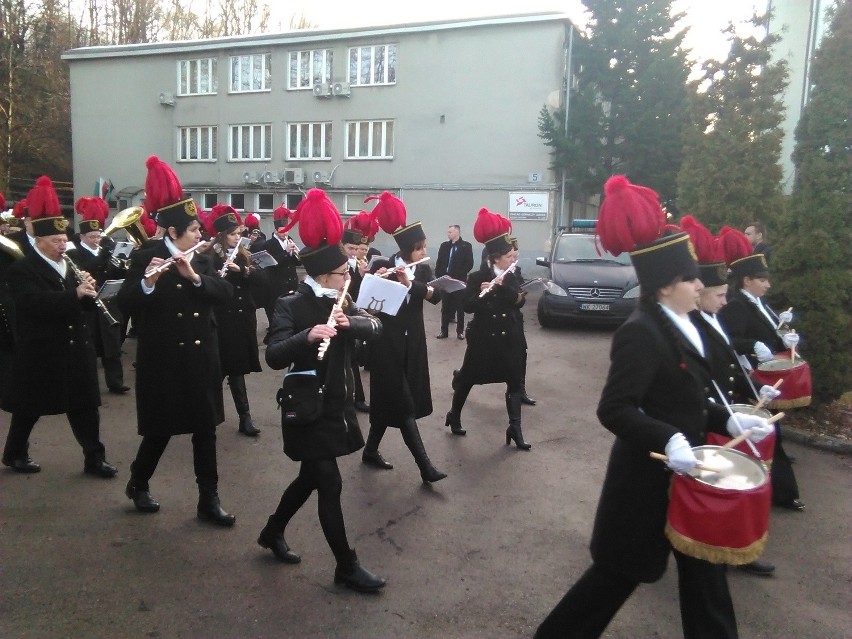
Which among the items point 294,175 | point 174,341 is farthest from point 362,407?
point 294,175

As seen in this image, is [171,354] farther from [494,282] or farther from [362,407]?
[362,407]

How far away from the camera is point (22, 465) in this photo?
220 inches

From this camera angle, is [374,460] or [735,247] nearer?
[735,247]

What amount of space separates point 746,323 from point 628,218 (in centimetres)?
292

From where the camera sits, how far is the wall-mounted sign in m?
25.5

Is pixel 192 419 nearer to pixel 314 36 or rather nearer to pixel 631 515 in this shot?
Answer: pixel 631 515

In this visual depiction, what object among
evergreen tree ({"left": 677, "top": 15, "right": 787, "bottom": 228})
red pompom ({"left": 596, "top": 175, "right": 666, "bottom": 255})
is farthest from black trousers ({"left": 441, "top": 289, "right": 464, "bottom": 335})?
red pompom ({"left": 596, "top": 175, "right": 666, "bottom": 255})

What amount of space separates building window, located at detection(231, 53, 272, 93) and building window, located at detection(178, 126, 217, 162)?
2341 mm

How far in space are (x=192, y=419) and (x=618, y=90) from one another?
916 inches

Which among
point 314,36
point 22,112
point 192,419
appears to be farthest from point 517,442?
point 22,112

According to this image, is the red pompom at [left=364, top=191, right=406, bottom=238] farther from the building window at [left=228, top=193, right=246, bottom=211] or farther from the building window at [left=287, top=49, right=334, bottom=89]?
the building window at [left=228, top=193, right=246, bottom=211]

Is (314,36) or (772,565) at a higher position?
(314,36)

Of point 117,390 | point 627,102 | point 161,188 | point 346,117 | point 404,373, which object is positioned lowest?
point 117,390

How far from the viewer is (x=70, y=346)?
5.38 m
